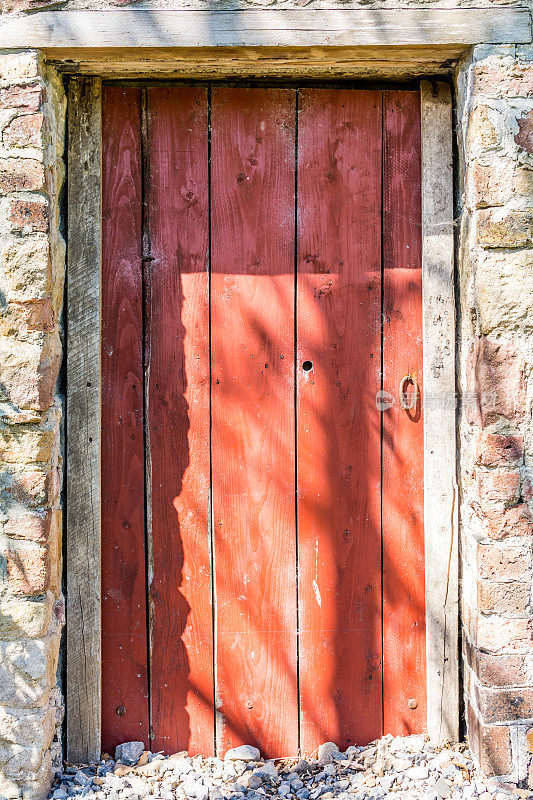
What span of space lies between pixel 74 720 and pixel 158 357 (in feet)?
3.72

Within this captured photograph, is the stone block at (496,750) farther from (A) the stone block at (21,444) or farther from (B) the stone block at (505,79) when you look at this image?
(B) the stone block at (505,79)

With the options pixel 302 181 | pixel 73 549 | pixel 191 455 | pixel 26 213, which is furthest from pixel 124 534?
pixel 302 181

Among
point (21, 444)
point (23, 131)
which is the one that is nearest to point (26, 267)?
point (23, 131)

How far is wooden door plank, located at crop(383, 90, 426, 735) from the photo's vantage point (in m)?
1.94

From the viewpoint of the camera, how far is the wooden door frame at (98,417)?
6.13 feet

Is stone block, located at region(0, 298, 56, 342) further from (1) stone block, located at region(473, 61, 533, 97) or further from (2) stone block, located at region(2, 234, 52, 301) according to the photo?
(1) stone block, located at region(473, 61, 533, 97)

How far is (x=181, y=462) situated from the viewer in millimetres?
1922

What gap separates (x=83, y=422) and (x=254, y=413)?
0.52m

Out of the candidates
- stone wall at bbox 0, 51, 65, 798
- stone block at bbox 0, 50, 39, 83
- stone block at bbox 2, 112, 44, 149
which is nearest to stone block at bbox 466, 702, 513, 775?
stone wall at bbox 0, 51, 65, 798

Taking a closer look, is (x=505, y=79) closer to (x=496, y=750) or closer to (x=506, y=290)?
(x=506, y=290)

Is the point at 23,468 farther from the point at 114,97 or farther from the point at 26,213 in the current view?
the point at 114,97

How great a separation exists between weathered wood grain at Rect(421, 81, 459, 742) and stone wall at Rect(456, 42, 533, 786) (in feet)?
0.62

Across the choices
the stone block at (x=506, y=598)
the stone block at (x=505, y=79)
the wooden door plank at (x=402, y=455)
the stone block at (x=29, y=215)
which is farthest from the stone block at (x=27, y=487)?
the stone block at (x=505, y=79)

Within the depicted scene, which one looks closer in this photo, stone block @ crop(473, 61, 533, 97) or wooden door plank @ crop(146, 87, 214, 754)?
stone block @ crop(473, 61, 533, 97)
